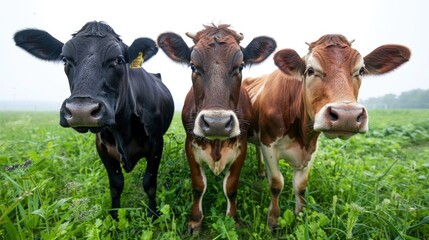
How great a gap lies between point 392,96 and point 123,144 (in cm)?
14612

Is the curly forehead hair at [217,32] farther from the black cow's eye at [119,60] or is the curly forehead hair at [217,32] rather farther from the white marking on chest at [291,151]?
the white marking on chest at [291,151]

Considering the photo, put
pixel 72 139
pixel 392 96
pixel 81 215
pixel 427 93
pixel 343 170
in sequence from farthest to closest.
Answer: pixel 392 96 → pixel 427 93 → pixel 72 139 → pixel 343 170 → pixel 81 215

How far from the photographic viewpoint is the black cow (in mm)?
2803

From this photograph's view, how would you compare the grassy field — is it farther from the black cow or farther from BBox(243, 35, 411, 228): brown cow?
BBox(243, 35, 411, 228): brown cow

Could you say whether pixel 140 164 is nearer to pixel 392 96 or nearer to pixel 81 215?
pixel 81 215

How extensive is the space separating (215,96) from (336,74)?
1.30m

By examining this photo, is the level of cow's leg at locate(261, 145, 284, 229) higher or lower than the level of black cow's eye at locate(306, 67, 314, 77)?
lower

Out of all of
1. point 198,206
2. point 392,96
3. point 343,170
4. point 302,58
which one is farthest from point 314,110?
point 392,96

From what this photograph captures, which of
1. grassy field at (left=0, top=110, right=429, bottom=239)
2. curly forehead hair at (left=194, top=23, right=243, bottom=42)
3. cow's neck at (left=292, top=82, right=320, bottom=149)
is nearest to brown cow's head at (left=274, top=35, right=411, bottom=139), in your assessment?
cow's neck at (left=292, top=82, right=320, bottom=149)

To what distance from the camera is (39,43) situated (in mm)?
3561

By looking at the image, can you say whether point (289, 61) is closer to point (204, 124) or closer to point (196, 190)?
point (204, 124)

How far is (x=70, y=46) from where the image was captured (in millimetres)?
3145

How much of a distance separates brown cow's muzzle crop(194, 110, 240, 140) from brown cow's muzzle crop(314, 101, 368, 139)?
87cm

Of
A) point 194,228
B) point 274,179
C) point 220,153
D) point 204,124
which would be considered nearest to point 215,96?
point 204,124
